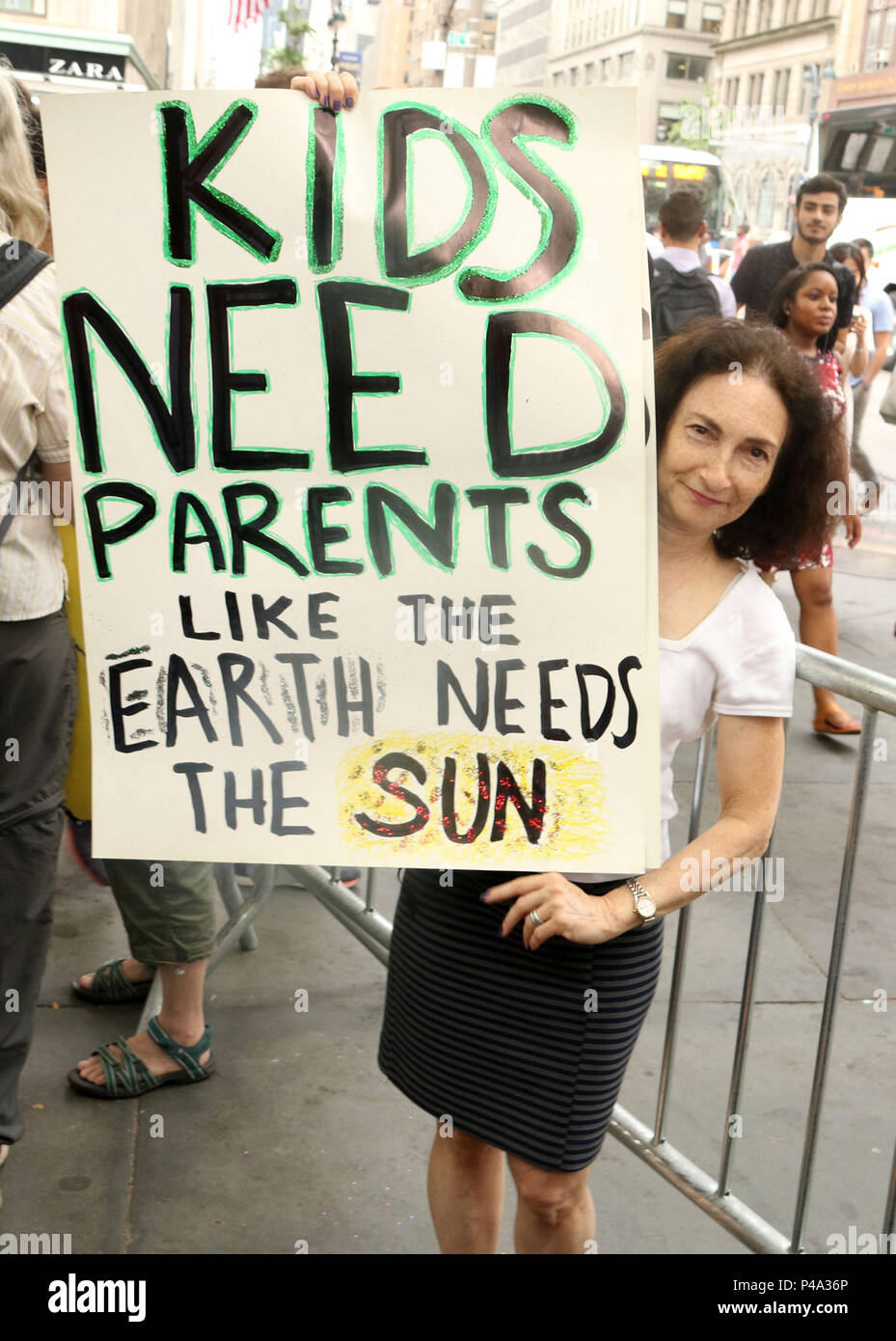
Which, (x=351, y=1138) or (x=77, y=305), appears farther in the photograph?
(x=351, y=1138)

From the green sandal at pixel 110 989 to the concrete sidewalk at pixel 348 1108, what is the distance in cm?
4

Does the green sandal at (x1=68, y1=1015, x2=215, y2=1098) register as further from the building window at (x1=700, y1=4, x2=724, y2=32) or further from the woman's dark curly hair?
the building window at (x1=700, y1=4, x2=724, y2=32)

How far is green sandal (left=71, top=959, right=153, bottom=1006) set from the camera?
3609mm

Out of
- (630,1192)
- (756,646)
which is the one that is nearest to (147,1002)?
(630,1192)

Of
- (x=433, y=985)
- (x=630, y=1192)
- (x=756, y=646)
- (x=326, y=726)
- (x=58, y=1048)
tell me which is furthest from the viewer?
(x=58, y=1048)

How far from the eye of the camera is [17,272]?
239cm

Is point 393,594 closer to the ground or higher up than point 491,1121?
higher up

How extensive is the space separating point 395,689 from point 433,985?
546mm

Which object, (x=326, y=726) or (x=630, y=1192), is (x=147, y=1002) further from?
(x=326, y=726)

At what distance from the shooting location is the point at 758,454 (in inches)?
74.1

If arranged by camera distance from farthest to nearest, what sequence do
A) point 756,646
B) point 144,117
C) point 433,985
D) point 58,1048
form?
point 58,1048
point 433,985
point 756,646
point 144,117

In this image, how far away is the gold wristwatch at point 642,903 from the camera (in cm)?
188

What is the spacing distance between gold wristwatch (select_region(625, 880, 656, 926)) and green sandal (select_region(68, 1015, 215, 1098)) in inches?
67.9

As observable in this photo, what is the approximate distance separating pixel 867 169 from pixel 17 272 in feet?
81.0
